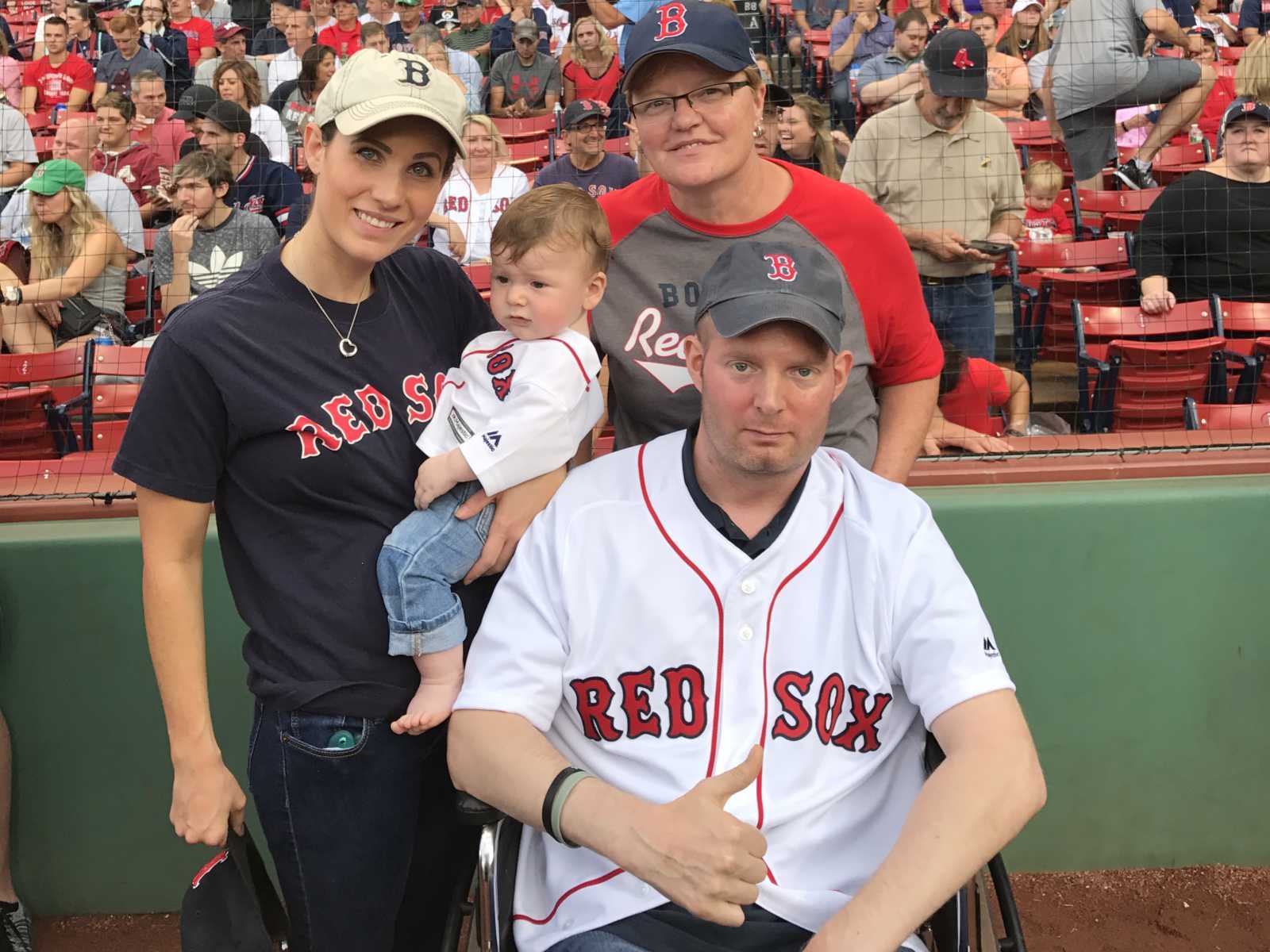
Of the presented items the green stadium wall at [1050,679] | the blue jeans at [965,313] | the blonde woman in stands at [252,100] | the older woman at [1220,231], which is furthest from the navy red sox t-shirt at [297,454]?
the blonde woman in stands at [252,100]

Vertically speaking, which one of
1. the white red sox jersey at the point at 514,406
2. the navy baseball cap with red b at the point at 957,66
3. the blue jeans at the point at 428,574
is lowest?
the blue jeans at the point at 428,574

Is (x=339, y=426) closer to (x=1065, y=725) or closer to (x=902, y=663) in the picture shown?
(x=902, y=663)

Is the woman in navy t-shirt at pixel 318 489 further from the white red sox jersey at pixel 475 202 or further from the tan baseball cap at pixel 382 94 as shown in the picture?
the white red sox jersey at pixel 475 202

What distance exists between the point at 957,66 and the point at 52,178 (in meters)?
3.88

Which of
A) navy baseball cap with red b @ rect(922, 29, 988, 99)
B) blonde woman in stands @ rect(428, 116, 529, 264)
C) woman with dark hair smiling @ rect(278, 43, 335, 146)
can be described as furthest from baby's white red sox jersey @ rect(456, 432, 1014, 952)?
woman with dark hair smiling @ rect(278, 43, 335, 146)

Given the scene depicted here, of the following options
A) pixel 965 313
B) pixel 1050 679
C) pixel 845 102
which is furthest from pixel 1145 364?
pixel 845 102

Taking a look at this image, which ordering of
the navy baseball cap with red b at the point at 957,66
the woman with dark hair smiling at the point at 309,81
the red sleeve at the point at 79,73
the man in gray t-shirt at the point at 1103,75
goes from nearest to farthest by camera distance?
the navy baseball cap with red b at the point at 957,66, the man in gray t-shirt at the point at 1103,75, the woman with dark hair smiling at the point at 309,81, the red sleeve at the point at 79,73

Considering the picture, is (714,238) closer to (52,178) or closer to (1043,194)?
(52,178)

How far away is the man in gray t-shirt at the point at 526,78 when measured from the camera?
7.91 m

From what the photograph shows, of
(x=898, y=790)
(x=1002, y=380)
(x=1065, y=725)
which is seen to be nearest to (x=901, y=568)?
(x=898, y=790)

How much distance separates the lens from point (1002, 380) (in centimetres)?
400

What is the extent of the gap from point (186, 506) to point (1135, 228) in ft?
18.3

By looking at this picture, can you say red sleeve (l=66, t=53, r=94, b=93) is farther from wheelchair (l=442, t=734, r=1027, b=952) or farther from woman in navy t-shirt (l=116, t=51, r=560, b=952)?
wheelchair (l=442, t=734, r=1027, b=952)

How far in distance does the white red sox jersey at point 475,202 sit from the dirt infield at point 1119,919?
3.13m
